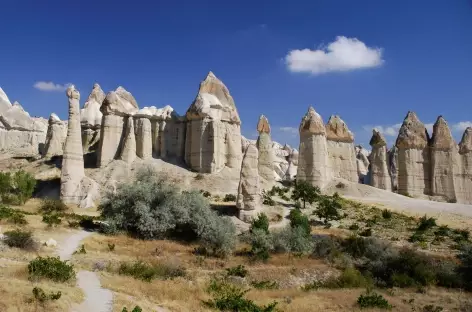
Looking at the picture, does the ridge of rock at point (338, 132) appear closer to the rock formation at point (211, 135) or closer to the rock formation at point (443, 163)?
the rock formation at point (443, 163)

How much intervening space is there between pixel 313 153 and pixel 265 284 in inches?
1152

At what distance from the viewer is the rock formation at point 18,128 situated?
64.0m

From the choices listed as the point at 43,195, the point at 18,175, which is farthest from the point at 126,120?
the point at 18,175

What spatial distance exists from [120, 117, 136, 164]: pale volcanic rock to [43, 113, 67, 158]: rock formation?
399 inches

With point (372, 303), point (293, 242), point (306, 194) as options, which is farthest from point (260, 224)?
point (372, 303)

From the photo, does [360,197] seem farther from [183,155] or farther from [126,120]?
[126,120]

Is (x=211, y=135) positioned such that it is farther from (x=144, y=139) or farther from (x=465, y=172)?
(x=465, y=172)

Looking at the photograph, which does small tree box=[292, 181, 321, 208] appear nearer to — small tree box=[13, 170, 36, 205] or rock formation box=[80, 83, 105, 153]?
small tree box=[13, 170, 36, 205]

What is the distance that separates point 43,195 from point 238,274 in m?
26.4

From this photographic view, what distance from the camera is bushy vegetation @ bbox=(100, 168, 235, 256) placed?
77.6 ft

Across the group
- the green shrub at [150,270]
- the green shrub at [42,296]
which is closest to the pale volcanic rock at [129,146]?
the green shrub at [150,270]

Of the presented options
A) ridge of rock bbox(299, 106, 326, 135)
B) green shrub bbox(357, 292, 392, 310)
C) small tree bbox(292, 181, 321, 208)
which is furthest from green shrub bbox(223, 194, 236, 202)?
green shrub bbox(357, 292, 392, 310)

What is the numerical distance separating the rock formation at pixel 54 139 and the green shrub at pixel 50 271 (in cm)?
3940

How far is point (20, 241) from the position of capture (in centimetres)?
1753
